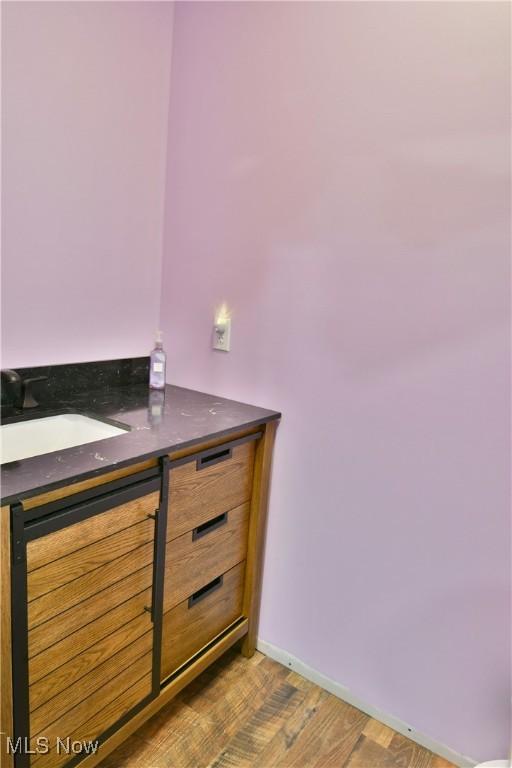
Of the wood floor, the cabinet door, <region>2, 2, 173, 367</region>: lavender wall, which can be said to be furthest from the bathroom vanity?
<region>2, 2, 173, 367</region>: lavender wall

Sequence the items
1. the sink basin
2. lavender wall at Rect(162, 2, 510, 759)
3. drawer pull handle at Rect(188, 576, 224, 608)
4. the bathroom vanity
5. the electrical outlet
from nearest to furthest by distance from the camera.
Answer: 1. the bathroom vanity
2. lavender wall at Rect(162, 2, 510, 759)
3. the sink basin
4. drawer pull handle at Rect(188, 576, 224, 608)
5. the electrical outlet

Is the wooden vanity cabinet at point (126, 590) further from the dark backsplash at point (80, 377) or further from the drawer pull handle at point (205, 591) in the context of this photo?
the dark backsplash at point (80, 377)

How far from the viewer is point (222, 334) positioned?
1768 mm

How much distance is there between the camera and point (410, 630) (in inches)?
58.8

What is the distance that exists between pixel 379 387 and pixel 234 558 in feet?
2.39

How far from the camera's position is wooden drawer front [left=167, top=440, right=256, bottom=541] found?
1365 mm

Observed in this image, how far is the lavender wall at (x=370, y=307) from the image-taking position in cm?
129

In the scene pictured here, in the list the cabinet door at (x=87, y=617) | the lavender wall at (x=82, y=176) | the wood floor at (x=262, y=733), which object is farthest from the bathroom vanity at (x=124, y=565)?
the lavender wall at (x=82, y=176)

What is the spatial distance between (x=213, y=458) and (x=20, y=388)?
58 centimetres

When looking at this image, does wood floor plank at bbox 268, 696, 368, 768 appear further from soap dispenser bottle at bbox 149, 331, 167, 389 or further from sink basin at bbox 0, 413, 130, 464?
soap dispenser bottle at bbox 149, 331, 167, 389

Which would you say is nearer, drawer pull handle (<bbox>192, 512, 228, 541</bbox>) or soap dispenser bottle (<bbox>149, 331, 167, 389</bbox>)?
drawer pull handle (<bbox>192, 512, 228, 541</bbox>)

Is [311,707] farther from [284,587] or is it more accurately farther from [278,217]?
[278,217]

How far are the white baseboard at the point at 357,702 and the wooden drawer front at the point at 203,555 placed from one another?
1.27 feet

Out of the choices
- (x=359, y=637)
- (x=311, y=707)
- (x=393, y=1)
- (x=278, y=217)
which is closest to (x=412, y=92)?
(x=393, y=1)
